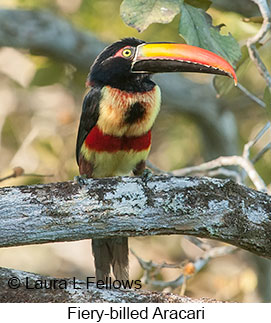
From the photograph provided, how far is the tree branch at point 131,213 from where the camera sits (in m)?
2.89

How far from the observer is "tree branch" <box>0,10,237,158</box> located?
5523mm

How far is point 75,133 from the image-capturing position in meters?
6.28

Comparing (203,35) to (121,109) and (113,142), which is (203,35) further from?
(113,142)

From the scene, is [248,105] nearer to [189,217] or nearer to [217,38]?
[217,38]

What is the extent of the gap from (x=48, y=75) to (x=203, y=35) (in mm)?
2197

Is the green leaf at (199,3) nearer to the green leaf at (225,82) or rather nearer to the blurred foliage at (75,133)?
the green leaf at (225,82)

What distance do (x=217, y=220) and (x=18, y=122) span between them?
4.39 metres

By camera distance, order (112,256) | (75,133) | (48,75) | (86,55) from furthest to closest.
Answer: (75,133)
(86,55)
(48,75)
(112,256)

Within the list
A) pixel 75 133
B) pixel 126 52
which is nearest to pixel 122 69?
pixel 126 52

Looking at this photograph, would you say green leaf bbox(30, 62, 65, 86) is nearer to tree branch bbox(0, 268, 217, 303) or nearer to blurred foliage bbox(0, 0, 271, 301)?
blurred foliage bbox(0, 0, 271, 301)

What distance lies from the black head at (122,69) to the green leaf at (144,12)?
2.47ft

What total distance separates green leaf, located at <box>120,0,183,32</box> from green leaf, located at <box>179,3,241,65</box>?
13 cm

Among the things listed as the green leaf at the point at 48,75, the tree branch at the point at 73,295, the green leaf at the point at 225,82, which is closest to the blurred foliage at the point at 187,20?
the green leaf at the point at 225,82

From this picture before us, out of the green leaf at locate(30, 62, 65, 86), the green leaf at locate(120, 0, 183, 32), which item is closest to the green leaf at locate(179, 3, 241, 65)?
the green leaf at locate(120, 0, 183, 32)
